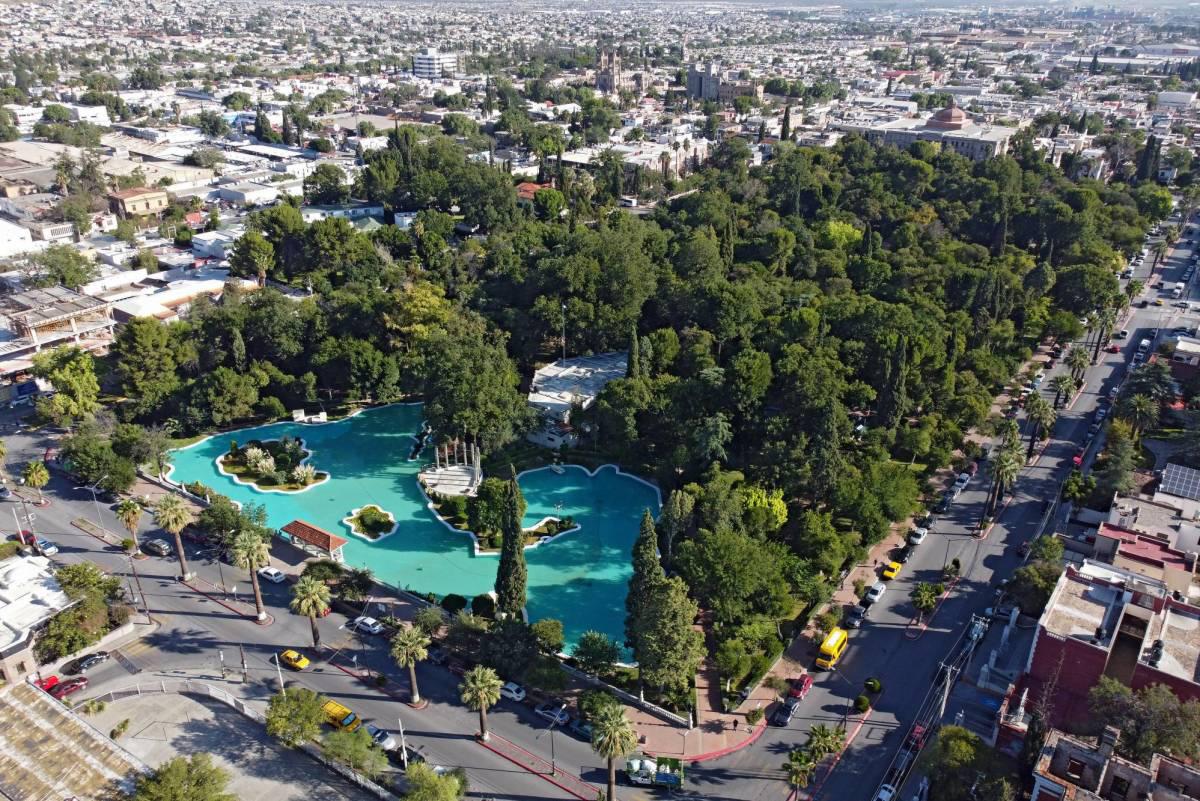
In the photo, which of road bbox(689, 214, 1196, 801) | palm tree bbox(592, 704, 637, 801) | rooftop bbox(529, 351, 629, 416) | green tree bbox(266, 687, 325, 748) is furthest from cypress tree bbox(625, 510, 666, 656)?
rooftop bbox(529, 351, 629, 416)

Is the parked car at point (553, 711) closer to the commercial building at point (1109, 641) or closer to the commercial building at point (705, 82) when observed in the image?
the commercial building at point (1109, 641)

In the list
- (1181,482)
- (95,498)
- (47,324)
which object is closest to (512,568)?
(95,498)

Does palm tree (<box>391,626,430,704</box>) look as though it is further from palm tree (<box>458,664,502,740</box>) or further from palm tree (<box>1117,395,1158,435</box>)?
palm tree (<box>1117,395,1158,435</box>)

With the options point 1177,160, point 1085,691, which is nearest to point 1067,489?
point 1085,691

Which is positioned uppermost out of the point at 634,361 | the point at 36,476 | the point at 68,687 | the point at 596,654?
the point at 634,361

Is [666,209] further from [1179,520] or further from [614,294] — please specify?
[1179,520]

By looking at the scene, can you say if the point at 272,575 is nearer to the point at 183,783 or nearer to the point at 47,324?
the point at 183,783
